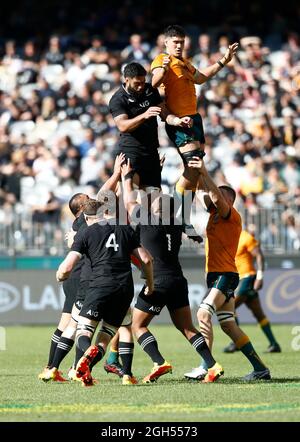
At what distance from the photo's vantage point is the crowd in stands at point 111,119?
24297mm

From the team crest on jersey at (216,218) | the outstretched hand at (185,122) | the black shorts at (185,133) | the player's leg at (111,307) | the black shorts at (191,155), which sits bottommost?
the player's leg at (111,307)

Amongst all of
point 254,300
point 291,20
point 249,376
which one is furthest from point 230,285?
point 291,20

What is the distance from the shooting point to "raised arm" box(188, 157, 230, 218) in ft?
40.6

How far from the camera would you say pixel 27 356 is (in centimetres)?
1664

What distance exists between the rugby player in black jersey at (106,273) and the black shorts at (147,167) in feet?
4.45

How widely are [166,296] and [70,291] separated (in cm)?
134

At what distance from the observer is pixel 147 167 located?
13.3 metres

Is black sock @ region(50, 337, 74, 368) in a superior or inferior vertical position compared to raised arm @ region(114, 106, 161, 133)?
inferior

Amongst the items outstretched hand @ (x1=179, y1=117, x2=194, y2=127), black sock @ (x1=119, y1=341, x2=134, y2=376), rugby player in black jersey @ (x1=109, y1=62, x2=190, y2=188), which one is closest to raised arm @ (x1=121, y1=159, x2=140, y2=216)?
rugby player in black jersey @ (x1=109, y1=62, x2=190, y2=188)

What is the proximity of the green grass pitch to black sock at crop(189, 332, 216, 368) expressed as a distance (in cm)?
27

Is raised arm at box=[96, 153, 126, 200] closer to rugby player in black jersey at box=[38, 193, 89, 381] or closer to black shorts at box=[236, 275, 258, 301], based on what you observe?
rugby player in black jersey at box=[38, 193, 89, 381]

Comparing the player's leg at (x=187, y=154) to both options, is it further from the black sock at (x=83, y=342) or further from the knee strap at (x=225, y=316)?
the black sock at (x=83, y=342)

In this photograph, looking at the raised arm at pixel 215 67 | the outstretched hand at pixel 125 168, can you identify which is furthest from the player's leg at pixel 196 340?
the raised arm at pixel 215 67
